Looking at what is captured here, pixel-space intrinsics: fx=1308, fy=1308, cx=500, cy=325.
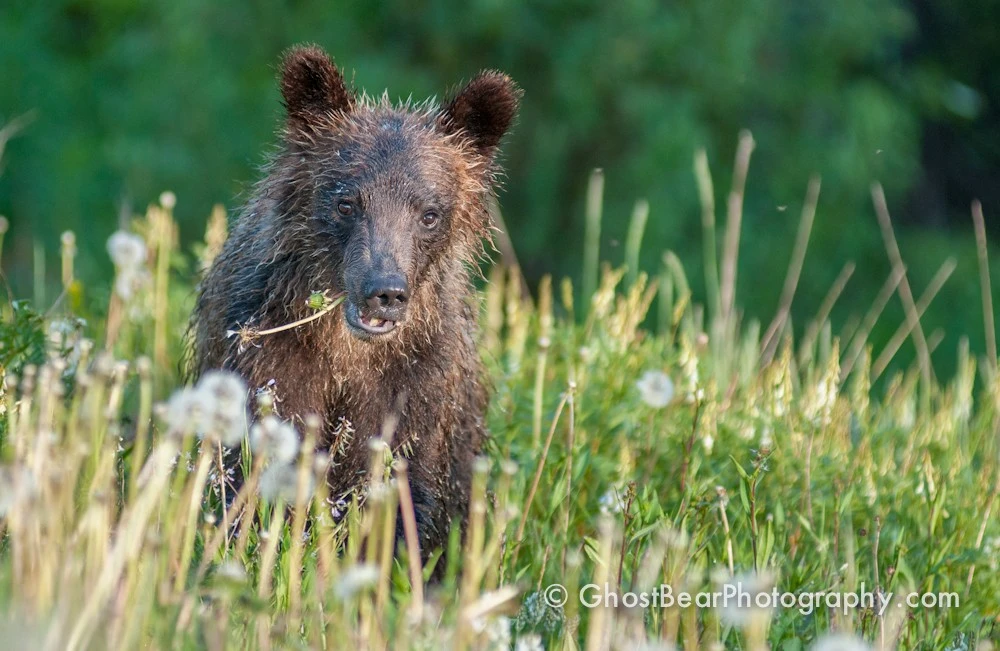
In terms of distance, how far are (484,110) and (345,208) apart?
794 millimetres

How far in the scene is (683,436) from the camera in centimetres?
504

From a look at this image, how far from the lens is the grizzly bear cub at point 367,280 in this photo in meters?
4.34

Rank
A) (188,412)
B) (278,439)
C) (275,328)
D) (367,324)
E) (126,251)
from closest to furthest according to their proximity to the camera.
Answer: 1. (188,412)
2. (278,439)
3. (275,328)
4. (367,324)
5. (126,251)

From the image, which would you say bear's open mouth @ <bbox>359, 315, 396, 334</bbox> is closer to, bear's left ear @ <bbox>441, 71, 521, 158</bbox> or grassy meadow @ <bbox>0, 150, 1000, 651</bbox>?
grassy meadow @ <bbox>0, 150, 1000, 651</bbox>

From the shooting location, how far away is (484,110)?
5.06 meters

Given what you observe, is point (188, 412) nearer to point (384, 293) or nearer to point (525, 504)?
point (384, 293)

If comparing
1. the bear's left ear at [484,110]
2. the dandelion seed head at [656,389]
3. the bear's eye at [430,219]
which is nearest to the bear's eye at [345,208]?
the bear's eye at [430,219]

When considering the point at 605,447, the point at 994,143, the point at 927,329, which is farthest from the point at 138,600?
the point at 994,143

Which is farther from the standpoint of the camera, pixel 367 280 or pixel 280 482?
pixel 367 280

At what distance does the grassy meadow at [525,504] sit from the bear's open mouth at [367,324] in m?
0.12

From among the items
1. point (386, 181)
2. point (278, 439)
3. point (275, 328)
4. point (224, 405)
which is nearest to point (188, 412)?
point (224, 405)

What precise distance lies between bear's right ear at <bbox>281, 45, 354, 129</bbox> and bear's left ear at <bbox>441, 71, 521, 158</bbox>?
43 centimetres

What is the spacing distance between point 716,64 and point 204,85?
17.4ft

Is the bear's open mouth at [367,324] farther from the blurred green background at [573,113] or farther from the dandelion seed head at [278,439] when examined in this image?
the blurred green background at [573,113]
